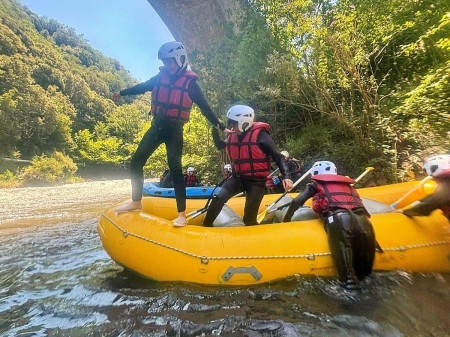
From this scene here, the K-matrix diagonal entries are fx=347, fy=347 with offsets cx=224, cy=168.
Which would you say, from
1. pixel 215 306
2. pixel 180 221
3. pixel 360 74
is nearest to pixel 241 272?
pixel 215 306

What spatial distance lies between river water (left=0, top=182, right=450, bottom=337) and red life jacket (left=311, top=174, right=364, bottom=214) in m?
0.58

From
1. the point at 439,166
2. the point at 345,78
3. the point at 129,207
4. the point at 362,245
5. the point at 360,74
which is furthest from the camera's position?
the point at 360,74

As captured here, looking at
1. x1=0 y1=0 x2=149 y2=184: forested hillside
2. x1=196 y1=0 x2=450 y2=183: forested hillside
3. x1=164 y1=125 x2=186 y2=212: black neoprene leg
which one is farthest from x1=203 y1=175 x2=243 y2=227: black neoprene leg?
x1=0 y1=0 x2=149 y2=184: forested hillside

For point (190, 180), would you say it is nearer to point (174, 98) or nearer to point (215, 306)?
point (174, 98)

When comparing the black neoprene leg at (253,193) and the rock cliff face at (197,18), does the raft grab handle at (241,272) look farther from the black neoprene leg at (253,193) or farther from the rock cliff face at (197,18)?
the rock cliff face at (197,18)

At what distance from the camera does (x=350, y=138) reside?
25.9 feet

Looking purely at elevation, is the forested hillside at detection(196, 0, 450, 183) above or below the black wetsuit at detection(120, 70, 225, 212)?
above

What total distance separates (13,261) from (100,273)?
1203 millimetres

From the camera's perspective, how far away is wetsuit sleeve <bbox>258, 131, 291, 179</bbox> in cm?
308

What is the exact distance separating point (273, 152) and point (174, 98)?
0.99 meters

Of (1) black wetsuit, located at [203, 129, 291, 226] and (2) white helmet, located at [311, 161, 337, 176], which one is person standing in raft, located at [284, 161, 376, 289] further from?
(1) black wetsuit, located at [203, 129, 291, 226]

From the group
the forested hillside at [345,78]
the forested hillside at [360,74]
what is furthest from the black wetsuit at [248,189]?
the forested hillside at [360,74]

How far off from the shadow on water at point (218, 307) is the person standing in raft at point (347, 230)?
14 centimetres

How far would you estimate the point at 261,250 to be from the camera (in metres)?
2.80
